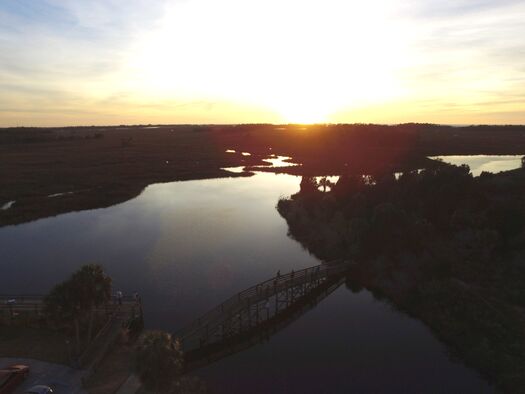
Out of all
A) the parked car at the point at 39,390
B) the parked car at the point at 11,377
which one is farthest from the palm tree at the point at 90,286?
the parked car at the point at 39,390

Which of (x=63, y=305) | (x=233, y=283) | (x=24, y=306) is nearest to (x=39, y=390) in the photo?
(x=63, y=305)

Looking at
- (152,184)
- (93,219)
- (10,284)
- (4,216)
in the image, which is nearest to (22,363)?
(10,284)

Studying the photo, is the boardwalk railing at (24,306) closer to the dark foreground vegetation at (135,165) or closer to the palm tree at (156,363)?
the palm tree at (156,363)

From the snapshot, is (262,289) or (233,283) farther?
(233,283)

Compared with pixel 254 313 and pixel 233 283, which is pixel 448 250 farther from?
pixel 233 283

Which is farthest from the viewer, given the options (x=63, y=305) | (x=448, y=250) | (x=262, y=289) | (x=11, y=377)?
(x=448, y=250)
